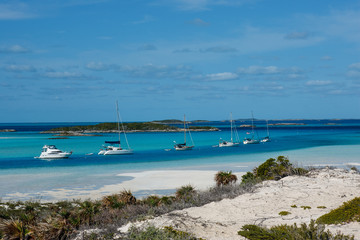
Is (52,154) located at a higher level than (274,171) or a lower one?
lower

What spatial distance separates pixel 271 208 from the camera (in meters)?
13.1

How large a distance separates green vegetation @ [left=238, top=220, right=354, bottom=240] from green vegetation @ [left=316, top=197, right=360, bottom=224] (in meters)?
1.72

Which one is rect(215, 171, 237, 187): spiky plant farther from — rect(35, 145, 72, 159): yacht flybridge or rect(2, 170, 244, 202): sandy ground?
rect(35, 145, 72, 159): yacht flybridge

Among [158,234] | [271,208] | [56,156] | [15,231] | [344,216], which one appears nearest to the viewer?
[158,234]

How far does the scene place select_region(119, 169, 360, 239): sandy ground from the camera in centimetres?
1009

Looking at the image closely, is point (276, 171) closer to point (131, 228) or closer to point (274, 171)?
point (274, 171)

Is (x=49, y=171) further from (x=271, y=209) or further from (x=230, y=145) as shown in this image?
(x=230, y=145)

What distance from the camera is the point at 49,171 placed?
4028 cm

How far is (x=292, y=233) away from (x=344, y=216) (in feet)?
9.75

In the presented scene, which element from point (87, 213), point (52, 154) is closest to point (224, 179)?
point (87, 213)

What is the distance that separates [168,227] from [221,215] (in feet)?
10.7

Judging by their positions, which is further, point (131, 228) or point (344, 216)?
point (344, 216)

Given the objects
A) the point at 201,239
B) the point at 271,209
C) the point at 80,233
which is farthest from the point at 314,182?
the point at 80,233

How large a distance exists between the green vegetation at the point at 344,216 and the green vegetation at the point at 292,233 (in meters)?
1.72
